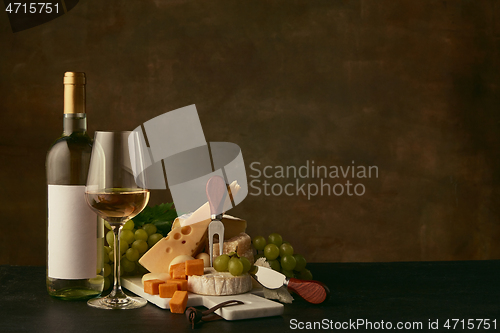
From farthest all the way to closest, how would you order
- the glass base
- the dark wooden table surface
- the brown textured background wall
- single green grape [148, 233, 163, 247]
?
the brown textured background wall < single green grape [148, 233, 163, 247] < the glass base < the dark wooden table surface

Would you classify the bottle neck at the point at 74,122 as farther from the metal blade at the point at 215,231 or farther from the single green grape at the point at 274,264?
the single green grape at the point at 274,264

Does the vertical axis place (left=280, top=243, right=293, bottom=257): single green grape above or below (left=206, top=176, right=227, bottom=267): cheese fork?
below

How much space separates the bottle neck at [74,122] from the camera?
3.43ft


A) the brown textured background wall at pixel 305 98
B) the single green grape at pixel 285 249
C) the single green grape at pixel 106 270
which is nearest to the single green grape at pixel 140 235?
the single green grape at pixel 106 270

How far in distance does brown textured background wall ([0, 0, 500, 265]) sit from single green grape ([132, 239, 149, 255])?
204 cm

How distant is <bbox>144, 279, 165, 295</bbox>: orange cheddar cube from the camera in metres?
1.01

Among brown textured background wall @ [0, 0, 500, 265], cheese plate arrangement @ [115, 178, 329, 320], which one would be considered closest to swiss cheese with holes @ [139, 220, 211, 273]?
cheese plate arrangement @ [115, 178, 329, 320]

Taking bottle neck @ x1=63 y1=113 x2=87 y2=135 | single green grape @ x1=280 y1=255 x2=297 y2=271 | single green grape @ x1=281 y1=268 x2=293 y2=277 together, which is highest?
bottle neck @ x1=63 y1=113 x2=87 y2=135

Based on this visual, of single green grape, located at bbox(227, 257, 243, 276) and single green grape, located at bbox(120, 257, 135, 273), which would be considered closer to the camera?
single green grape, located at bbox(227, 257, 243, 276)

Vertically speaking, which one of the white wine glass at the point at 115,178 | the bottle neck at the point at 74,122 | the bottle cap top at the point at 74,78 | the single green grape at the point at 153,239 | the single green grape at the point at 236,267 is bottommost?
the single green grape at the point at 236,267

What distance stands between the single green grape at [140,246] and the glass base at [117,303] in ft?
0.60

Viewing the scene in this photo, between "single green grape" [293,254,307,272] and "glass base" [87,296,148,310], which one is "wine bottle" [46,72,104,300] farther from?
"single green grape" [293,254,307,272]

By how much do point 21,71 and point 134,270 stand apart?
2432mm

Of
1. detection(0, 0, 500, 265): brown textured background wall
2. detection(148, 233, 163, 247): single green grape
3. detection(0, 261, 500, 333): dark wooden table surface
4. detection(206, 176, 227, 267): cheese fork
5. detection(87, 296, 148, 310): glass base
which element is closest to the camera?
detection(0, 261, 500, 333): dark wooden table surface
